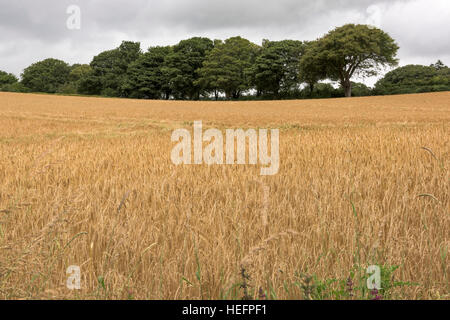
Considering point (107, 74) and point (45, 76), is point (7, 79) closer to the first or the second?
point (45, 76)

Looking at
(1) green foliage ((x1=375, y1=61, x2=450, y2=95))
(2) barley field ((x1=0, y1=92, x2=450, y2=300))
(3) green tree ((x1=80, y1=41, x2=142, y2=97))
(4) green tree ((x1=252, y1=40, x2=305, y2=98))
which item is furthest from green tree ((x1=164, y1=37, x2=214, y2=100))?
(2) barley field ((x1=0, y1=92, x2=450, y2=300))

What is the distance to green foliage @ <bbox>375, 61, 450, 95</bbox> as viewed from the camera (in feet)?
176

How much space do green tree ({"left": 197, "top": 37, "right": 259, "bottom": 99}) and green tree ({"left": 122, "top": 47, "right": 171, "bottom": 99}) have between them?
8.78m

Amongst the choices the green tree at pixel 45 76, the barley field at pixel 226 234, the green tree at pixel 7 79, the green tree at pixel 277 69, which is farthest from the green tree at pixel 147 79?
the barley field at pixel 226 234

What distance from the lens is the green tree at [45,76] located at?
8362 cm

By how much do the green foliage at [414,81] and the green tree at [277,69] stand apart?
1513 cm

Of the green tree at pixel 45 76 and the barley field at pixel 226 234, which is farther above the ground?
the green tree at pixel 45 76

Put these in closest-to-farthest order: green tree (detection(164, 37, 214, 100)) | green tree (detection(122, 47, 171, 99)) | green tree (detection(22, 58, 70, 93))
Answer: green tree (detection(122, 47, 171, 99)), green tree (detection(164, 37, 214, 100)), green tree (detection(22, 58, 70, 93))

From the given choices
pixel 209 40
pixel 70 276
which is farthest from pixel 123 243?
pixel 209 40

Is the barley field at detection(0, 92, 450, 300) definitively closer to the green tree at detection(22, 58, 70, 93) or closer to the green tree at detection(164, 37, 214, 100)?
the green tree at detection(164, 37, 214, 100)

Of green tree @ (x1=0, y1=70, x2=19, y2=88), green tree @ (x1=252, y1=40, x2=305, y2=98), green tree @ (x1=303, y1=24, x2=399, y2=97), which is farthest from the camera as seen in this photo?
green tree @ (x1=0, y1=70, x2=19, y2=88)

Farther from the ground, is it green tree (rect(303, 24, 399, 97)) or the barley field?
green tree (rect(303, 24, 399, 97))

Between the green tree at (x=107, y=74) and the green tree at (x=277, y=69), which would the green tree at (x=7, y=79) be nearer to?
the green tree at (x=107, y=74)
